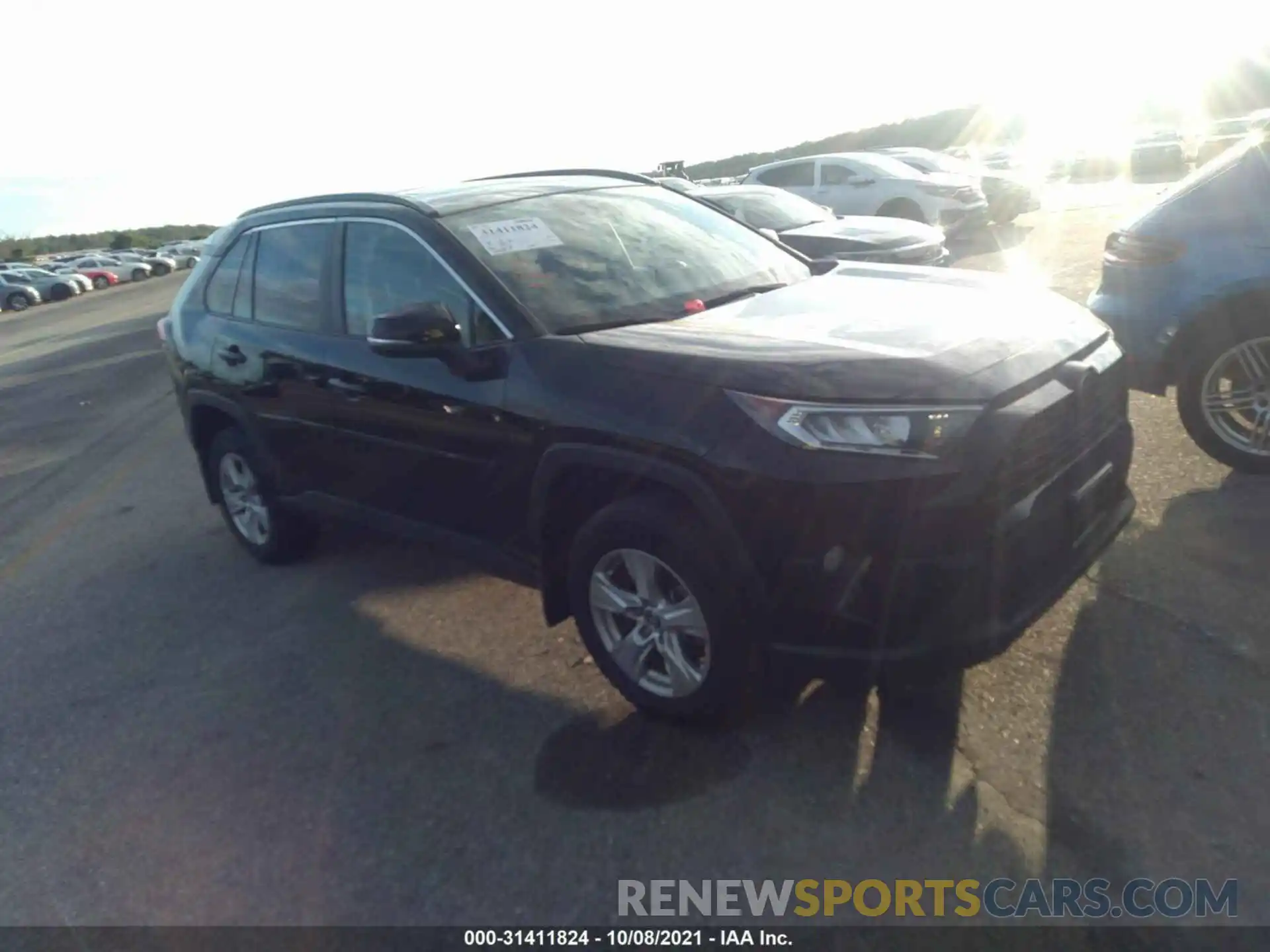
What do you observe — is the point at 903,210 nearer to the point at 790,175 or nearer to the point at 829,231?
the point at 790,175

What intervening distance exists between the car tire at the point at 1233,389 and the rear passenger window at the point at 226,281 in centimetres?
474

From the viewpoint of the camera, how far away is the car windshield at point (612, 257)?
13.5 ft

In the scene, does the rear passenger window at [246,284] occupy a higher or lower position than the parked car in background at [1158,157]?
higher

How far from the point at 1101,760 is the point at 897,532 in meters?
0.99

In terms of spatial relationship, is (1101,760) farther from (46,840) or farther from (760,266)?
(46,840)

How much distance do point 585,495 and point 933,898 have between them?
5.52 feet

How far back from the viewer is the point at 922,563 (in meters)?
3.12

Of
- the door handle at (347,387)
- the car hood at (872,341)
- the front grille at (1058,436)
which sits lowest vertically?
the front grille at (1058,436)

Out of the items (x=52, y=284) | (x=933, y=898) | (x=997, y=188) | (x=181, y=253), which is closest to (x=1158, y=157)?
(x=997, y=188)

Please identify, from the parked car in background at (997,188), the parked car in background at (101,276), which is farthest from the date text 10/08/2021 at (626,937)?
the parked car in background at (101,276)

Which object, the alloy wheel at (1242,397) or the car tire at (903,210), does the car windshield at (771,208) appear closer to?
the car tire at (903,210)

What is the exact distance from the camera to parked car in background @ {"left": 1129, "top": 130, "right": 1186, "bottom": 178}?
3438 centimetres

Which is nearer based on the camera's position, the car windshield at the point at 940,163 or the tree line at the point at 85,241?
the car windshield at the point at 940,163

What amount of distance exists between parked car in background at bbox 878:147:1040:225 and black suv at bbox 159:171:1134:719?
15442mm
